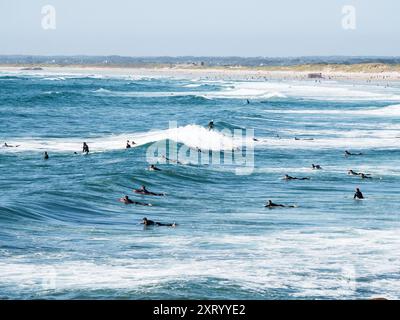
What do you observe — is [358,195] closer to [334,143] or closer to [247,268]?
[247,268]

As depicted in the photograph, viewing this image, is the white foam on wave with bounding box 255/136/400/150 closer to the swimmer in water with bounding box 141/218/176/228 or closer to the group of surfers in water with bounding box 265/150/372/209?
the group of surfers in water with bounding box 265/150/372/209

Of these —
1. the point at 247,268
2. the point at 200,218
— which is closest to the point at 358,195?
the point at 200,218

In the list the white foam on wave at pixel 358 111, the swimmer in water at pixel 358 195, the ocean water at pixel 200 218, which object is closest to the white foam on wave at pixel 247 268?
the ocean water at pixel 200 218

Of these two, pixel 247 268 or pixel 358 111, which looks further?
pixel 358 111
